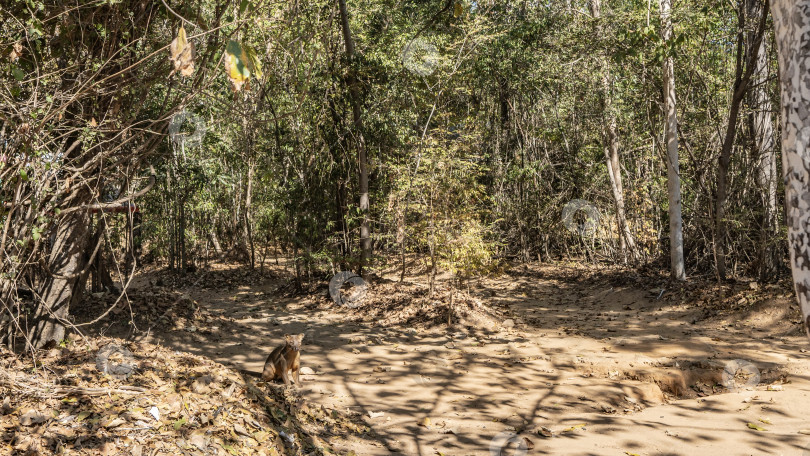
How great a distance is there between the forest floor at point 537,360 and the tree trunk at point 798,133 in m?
2.91

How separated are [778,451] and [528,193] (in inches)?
482

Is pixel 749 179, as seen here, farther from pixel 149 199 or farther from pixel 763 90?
pixel 149 199

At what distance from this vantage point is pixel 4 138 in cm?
432

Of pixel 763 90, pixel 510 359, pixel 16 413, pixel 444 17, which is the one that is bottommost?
pixel 510 359

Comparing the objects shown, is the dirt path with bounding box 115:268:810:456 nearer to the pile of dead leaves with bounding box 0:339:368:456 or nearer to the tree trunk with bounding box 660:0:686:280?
the pile of dead leaves with bounding box 0:339:368:456

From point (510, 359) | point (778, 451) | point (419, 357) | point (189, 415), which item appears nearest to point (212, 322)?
point (419, 357)

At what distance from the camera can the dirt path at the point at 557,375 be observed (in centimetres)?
470

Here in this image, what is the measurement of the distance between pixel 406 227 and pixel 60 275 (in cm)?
560

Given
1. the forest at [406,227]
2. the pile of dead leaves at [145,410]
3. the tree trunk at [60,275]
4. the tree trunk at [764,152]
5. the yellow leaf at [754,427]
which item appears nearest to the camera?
the pile of dead leaves at [145,410]

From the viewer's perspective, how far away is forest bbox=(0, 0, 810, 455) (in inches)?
173

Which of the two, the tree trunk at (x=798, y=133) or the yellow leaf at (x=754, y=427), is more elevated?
the tree trunk at (x=798, y=133)

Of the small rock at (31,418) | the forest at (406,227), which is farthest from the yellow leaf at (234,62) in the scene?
the small rock at (31,418)

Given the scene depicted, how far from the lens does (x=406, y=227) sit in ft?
33.0

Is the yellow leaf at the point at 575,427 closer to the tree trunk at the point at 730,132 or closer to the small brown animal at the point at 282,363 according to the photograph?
the small brown animal at the point at 282,363
